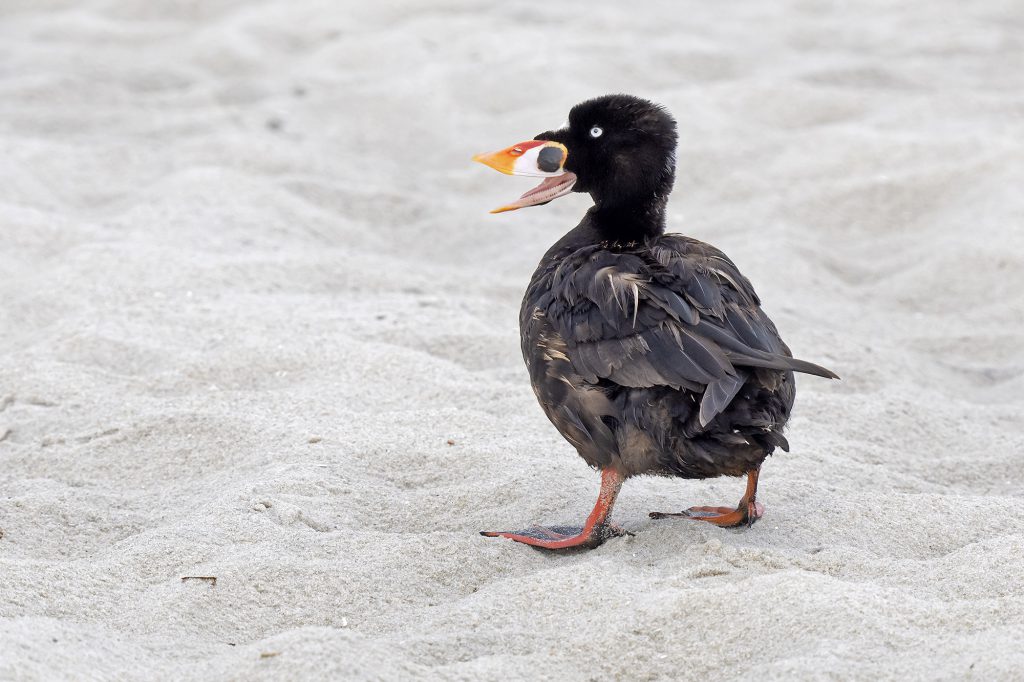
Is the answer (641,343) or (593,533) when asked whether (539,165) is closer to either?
(641,343)

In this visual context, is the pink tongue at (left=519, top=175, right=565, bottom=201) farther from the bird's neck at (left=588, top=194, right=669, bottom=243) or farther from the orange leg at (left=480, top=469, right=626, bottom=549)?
the orange leg at (left=480, top=469, right=626, bottom=549)

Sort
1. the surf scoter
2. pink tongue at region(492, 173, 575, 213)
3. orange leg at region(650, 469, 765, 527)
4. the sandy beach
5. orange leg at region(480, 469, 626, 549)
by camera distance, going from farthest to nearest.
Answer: pink tongue at region(492, 173, 575, 213), orange leg at region(650, 469, 765, 527), orange leg at region(480, 469, 626, 549), the surf scoter, the sandy beach

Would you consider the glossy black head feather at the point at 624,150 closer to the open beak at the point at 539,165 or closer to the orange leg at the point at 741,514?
the open beak at the point at 539,165

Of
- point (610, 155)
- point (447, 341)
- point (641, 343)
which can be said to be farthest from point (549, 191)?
point (447, 341)

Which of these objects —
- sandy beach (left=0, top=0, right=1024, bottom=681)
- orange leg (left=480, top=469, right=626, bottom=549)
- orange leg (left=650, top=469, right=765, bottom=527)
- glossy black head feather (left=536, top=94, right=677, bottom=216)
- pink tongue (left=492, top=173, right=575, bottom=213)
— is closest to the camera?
sandy beach (left=0, top=0, right=1024, bottom=681)

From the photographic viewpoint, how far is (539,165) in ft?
11.3

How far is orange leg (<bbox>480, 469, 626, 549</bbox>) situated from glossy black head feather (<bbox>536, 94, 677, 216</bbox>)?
2.56ft

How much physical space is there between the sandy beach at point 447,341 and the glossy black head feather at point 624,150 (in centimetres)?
77

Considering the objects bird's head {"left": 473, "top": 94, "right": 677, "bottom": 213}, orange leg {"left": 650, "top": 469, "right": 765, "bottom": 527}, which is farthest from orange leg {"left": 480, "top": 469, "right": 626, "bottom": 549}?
bird's head {"left": 473, "top": 94, "right": 677, "bottom": 213}

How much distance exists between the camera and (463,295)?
4766 millimetres

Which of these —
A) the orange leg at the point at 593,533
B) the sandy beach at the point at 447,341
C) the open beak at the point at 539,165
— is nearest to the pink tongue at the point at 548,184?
the open beak at the point at 539,165

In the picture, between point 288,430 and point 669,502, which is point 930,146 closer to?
point 669,502

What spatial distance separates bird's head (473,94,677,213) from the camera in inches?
130

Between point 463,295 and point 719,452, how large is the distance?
2153 millimetres
